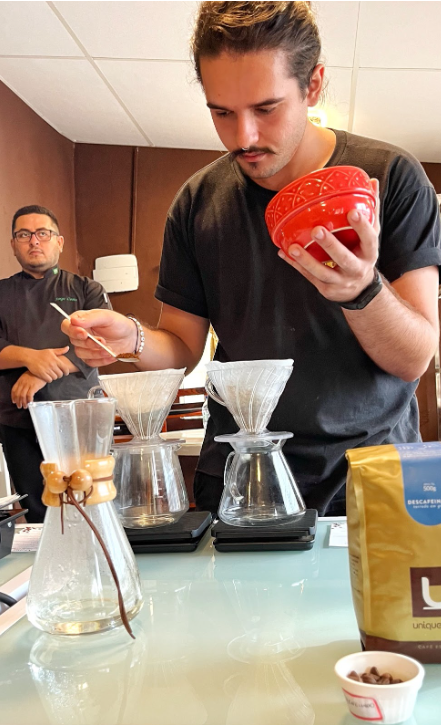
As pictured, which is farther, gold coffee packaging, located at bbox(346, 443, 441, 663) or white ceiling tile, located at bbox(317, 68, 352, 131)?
white ceiling tile, located at bbox(317, 68, 352, 131)

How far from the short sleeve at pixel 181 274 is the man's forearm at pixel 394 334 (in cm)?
43

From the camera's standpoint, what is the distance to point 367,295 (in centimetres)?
96

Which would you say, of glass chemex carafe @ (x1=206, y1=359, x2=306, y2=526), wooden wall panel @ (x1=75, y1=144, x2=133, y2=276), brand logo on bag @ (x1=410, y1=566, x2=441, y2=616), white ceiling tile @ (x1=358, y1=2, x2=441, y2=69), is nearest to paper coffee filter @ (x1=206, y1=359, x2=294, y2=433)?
glass chemex carafe @ (x1=206, y1=359, x2=306, y2=526)

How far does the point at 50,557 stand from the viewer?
0.65 meters

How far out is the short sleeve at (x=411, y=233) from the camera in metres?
1.19

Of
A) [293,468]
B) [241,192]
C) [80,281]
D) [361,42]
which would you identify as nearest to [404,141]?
[361,42]

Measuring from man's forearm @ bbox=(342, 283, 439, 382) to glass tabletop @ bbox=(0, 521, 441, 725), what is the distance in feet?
1.37

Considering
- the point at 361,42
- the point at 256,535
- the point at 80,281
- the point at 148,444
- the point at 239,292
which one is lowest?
the point at 256,535

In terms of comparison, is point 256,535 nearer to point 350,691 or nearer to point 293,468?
point 293,468

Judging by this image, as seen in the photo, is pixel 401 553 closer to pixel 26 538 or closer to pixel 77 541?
pixel 77 541

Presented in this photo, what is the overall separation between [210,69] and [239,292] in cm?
43

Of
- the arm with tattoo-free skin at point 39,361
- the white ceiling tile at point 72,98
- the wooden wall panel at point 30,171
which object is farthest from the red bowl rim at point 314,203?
the wooden wall panel at point 30,171

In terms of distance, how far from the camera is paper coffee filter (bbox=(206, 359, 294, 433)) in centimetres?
96

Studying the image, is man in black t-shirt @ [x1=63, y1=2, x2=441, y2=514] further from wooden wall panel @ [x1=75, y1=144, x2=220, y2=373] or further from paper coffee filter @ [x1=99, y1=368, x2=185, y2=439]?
wooden wall panel @ [x1=75, y1=144, x2=220, y2=373]
